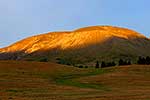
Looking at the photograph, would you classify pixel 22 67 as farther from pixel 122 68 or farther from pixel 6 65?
pixel 122 68

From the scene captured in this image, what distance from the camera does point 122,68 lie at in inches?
3433

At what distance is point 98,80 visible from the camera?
6662 centimetres

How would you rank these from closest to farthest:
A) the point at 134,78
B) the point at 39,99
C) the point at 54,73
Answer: the point at 39,99
the point at 134,78
the point at 54,73

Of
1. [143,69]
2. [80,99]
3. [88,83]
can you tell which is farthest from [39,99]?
[143,69]

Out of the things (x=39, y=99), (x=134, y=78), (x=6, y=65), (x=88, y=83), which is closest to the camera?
(x=39, y=99)

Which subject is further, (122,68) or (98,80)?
(122,68)

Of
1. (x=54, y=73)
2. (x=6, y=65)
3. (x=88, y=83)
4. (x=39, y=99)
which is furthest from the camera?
(x=6, y=65)

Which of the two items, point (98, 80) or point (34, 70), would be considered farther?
point (34, 70)

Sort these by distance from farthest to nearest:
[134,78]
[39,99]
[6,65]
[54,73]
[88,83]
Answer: [6,65]
[54,73]
[134,78]
[88,83]
[39,99]

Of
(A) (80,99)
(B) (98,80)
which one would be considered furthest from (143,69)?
(A) (80,99)

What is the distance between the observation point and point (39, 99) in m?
35.0

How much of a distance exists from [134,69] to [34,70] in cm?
2307

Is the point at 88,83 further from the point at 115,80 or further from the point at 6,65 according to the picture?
the point at 6,65

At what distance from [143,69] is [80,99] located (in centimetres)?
5244
